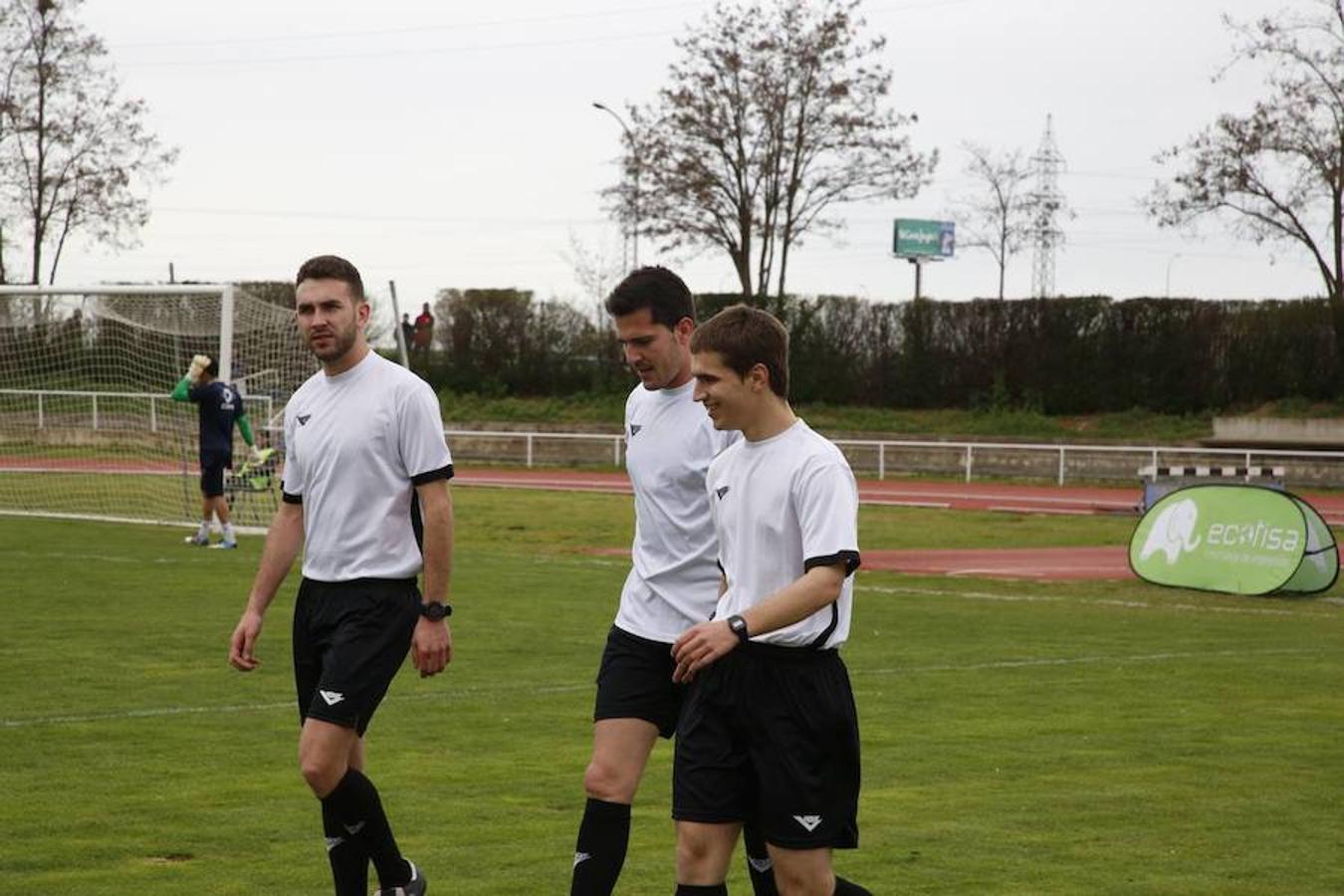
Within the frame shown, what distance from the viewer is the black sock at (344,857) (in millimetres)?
6320

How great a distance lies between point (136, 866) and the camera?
23.3 feet

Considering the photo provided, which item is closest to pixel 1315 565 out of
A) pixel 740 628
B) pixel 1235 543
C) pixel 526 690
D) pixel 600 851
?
pixel 1235 543

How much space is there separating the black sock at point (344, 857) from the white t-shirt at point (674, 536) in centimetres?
117

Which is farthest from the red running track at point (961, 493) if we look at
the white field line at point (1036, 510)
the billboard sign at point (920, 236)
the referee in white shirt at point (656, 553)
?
the billboard sign at point (920, 236)

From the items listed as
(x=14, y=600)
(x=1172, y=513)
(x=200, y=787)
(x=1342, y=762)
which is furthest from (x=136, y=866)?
(x=1172, y=513)

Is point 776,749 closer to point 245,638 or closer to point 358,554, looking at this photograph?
point 358,554

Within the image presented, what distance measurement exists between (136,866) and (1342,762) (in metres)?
6.12

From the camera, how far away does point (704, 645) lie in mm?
4852

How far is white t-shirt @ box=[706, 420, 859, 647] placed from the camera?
195 inches

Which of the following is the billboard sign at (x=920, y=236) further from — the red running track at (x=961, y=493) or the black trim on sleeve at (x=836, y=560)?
the black trim on sleeve at (x=836, y=560)

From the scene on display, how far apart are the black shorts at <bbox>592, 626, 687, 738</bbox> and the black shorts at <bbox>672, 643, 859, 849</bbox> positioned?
Result: 2.76 ft

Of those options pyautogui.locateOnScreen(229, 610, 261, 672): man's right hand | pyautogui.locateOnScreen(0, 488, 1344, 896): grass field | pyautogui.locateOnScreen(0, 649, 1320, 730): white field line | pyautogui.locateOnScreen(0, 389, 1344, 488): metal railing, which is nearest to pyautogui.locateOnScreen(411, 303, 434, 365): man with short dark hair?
pyautogui.locateOnScreen(0, 389, 1344, 488): metal railing

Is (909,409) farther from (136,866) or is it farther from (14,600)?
(136,866)

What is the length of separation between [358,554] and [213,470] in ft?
52.9
